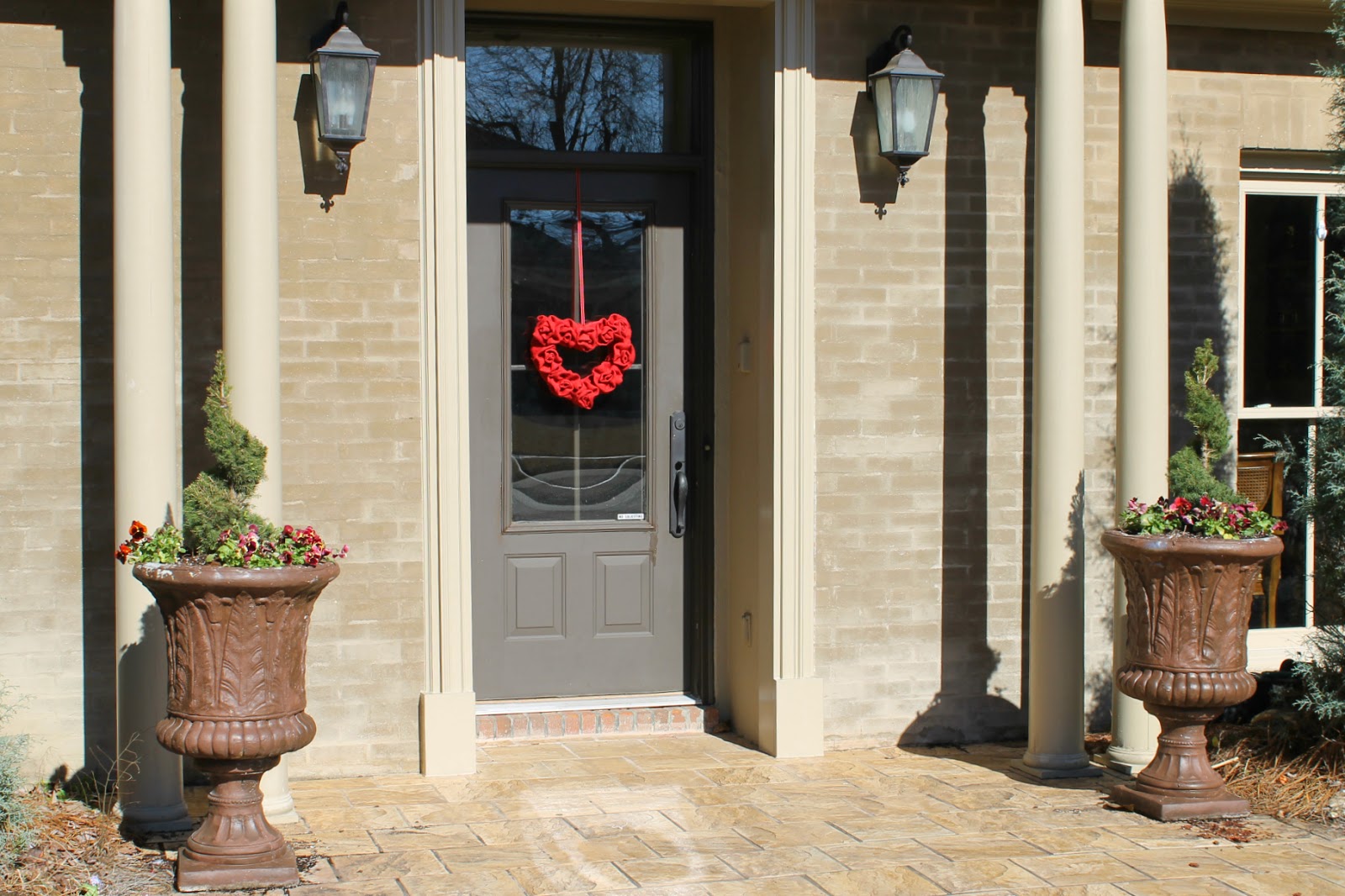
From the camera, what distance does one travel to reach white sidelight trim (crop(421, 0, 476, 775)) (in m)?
5.52

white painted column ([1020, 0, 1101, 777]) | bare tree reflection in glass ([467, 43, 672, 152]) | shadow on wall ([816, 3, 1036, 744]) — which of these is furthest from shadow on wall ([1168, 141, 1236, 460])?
bare tree reflection in glass ([467, 43, 672, 152])

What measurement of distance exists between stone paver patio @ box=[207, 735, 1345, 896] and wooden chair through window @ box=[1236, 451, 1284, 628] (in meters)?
1.58

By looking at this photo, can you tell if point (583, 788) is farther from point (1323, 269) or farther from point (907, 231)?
point (1323, 269)

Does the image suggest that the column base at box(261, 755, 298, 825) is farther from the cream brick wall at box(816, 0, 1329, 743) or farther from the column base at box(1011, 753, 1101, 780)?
the column base at box(1011, 753, 1101, 780)

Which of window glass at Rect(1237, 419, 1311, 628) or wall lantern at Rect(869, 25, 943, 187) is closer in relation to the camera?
wall lantern at Rect(869, 25, 943, 187)

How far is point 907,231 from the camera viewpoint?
19.8 feet

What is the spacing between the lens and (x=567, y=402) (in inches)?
243

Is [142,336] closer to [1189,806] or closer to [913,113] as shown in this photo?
[913,113]

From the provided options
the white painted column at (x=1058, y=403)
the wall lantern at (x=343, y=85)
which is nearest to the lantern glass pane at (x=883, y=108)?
the white painted column at (x=1058, y=403)

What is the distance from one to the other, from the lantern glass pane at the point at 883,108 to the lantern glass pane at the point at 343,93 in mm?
2058

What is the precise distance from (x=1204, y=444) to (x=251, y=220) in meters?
3.51

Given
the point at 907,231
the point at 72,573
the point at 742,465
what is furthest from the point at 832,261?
the point at 72,573

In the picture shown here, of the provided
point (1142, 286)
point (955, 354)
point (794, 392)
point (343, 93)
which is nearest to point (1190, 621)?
point (1142, 286)

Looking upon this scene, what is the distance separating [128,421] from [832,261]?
286 centimetres
